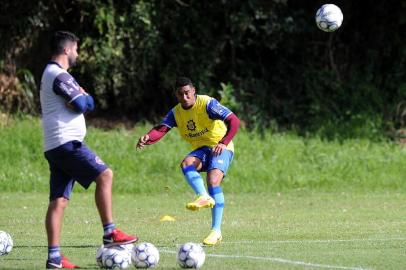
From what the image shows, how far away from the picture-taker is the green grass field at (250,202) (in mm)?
10172

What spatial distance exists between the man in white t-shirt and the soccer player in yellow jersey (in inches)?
111

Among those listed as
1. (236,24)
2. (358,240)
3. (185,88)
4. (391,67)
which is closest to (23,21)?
(236,24)

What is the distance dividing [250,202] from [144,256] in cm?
954

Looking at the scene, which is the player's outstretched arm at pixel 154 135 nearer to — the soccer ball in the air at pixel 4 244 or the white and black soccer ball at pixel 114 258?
the soccer ball in the air at pixel 4 244

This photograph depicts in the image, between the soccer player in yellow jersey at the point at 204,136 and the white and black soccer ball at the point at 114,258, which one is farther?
the soccer player in yellow jersey at the point at 204,136

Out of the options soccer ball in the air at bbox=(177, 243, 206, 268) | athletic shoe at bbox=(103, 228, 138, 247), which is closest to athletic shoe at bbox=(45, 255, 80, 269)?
athletic shoe at bbox=(103, 228, 138, 247)

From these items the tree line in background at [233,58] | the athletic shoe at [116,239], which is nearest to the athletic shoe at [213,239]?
the athletic shoe at [116,239]

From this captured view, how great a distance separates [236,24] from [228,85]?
5.16ft

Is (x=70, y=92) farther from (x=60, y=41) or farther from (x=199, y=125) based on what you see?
(x=199, y=125)

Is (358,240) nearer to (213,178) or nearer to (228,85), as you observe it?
(213,178)

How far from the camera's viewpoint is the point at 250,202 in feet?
59.7

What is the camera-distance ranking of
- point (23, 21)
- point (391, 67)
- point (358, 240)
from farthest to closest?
1. point (391, 67)
2. point (23, 21)
3. point (358, 240)

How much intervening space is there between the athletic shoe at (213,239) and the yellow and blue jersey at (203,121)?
140 cm

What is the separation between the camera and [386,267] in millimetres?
8805
